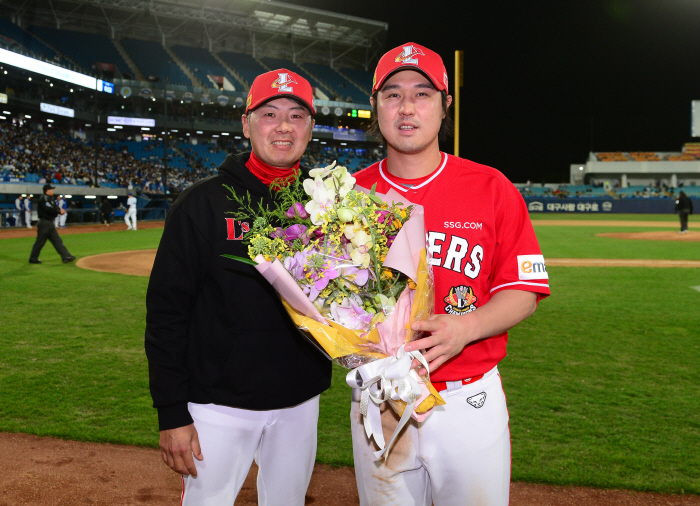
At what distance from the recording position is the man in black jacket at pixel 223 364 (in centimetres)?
225

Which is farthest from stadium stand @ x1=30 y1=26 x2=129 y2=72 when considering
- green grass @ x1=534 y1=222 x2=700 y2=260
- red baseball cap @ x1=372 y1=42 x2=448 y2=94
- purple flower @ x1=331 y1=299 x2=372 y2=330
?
purple flower @ x1=331 y1=299 x2=372 y2=330

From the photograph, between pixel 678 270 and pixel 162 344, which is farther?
pixel 678 270

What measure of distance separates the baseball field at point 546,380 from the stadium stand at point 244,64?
1919 inches

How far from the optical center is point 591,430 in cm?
454

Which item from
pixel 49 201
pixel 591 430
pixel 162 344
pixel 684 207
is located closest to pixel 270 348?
pixel 162 344

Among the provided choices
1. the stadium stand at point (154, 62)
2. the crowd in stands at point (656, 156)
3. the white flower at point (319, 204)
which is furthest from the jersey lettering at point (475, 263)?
the crowd in stands at point (656, 156)

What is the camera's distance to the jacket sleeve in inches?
87.3

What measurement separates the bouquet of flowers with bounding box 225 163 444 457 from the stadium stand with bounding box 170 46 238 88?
2155 inches

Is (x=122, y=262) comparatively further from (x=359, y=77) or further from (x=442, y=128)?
(x=359, y=77)

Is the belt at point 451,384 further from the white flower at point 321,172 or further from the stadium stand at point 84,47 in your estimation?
the stadium stand at point 84,47

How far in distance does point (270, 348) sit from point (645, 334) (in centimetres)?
696

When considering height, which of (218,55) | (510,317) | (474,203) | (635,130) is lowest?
(510,317)

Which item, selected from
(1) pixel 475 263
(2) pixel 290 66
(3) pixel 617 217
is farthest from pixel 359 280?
(2) pixel 290 66

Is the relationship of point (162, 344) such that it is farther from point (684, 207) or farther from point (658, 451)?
point (684, 207)
